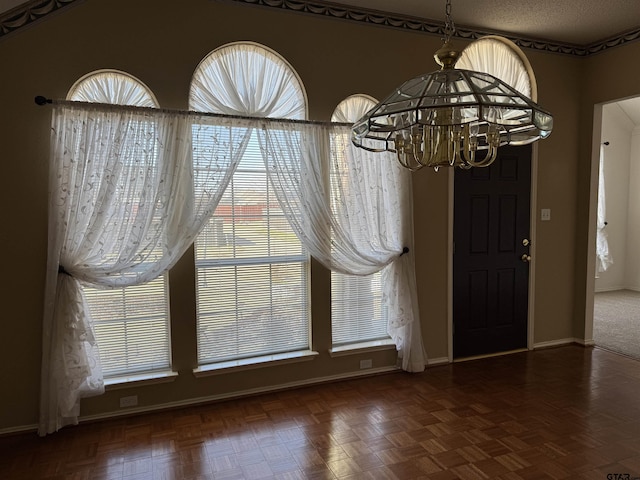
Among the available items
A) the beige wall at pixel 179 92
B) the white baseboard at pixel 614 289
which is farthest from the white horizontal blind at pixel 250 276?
the white baseboard at pixel 614 289

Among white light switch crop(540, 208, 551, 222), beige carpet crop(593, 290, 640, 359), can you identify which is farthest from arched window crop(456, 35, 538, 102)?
beige carpet crop(593, 290, 640, 359)

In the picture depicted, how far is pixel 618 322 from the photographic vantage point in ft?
17.9

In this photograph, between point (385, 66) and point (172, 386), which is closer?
point (172, 386)

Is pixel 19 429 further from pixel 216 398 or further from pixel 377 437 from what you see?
pixel 377 437

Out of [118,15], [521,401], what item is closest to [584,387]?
[521,401]

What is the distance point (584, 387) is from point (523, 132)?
2.56 meters

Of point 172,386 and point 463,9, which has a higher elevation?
point 463,9

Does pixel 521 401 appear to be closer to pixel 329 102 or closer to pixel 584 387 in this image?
pixel 584 387

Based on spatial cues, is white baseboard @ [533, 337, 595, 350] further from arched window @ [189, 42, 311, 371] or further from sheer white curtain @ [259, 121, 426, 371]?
arched window @ [189, 42, 311, 371]

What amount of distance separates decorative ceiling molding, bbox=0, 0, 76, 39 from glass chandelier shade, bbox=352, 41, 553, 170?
7.33 feet

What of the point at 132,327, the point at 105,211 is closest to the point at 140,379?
the point at 132,327

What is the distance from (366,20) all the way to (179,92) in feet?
5.22

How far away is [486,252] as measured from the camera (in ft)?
14.0

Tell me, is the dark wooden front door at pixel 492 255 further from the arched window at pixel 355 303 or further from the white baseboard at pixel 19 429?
the white baseboard at pixel 19 429
